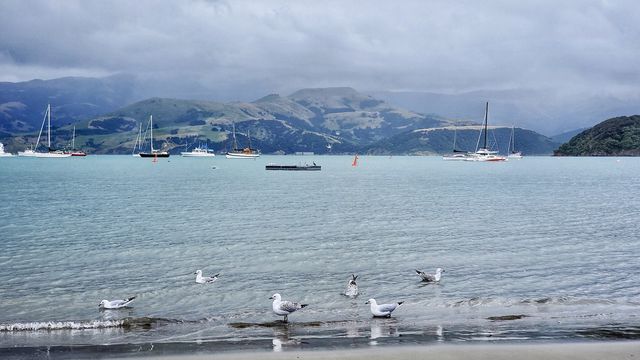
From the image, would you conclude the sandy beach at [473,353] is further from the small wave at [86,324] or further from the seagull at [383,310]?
the small wave at [86,324]

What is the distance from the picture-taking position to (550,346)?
1986 centimetres

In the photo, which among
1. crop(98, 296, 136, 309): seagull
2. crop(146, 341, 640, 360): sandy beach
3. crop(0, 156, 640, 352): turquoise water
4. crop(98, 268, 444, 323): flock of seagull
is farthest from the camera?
crop(98, 296, 136, 309): seagull

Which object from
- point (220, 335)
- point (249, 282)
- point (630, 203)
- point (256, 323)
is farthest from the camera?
point (630, 203)

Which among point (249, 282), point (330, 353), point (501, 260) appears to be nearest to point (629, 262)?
point (501, 260)

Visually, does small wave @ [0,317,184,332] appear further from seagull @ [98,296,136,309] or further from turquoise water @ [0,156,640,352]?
seagull @ [98,296,136,309]

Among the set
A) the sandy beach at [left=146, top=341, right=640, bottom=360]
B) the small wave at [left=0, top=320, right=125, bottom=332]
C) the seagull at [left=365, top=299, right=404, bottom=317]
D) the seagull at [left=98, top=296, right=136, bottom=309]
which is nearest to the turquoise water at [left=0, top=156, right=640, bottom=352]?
the small wave at [left=0, top=320, right=125, bottom=332]

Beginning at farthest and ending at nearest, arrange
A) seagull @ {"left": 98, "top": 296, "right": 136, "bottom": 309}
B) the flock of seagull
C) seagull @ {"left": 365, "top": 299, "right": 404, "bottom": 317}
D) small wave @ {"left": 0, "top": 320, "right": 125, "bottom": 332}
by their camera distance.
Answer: seagull @ {"left": 98, "top": 296, "right": 136, "bottom": 309} → seagull @ {"left": 365, "top": 299, "right": 404, "bottom": 317} → the flock of seagull → small wave @ {"left": 0, "top": 320, "right": 125, "bottom": 332}

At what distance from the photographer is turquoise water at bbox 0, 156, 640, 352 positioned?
22.9 metres

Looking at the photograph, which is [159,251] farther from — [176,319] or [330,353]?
[330,353]

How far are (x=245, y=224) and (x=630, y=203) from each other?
56306mm

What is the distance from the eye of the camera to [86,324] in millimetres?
23828

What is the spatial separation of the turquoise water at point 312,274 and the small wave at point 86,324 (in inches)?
3.3

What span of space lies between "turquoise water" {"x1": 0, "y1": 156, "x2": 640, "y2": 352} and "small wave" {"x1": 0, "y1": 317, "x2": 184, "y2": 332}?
83 mm

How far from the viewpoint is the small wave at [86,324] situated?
76.2 ft
